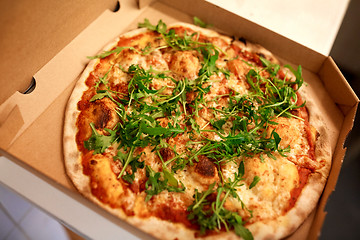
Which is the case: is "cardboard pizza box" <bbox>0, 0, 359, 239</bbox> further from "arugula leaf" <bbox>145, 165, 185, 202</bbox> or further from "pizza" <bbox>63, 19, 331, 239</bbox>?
"arugula leaf" <bbox>145, 165, 185, 202</bbox>

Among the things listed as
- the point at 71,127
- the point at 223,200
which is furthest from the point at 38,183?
the point at 223,200

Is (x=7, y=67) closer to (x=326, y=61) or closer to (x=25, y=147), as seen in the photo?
(x=25, y=147)

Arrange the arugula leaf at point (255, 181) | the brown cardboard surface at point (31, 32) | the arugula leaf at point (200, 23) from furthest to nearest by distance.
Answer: the arugula leaf at point (200, 23)
the arugula leaf at point (255, 181)
the brown cardboard surface at point (31, 32)

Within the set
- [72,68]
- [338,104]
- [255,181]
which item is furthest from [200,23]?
[255,181]

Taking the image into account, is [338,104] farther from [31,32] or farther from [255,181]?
[31,32]

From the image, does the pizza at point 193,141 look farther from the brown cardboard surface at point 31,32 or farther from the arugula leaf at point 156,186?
the brown cardboard surface at point 31,32

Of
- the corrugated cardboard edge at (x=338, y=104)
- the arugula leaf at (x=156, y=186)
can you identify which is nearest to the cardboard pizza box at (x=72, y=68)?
the corrugated cardboard edge at (x=338, y=104)

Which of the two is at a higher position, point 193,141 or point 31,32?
point 31,32
